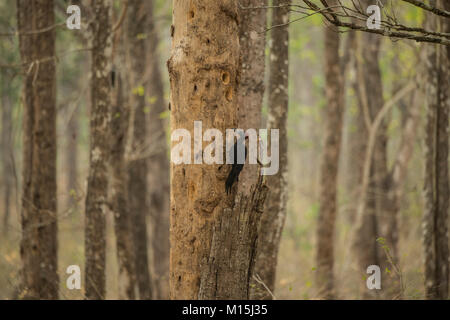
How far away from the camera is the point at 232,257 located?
3496 mm

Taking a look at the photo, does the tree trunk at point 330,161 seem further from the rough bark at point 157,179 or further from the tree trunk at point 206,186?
the tree trunk at point 206,186

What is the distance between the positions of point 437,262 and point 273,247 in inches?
90.3

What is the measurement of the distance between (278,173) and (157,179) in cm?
583

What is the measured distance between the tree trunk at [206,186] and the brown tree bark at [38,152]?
3.20 metres

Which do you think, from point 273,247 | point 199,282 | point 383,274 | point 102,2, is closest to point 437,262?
point 273,247

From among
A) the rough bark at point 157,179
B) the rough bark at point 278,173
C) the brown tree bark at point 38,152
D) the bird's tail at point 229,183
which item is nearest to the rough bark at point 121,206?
the brown tree bark at point 38,152

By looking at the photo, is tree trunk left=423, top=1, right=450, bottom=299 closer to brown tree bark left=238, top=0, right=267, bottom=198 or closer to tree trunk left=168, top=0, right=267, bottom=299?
brown tree bark left=238, top=0, right=267, bottom=198

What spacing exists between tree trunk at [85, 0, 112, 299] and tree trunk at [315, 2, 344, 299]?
13.4 ft

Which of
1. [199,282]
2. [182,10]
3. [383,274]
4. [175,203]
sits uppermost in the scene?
[182,10]

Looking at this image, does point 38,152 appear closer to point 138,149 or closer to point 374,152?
point 138,149

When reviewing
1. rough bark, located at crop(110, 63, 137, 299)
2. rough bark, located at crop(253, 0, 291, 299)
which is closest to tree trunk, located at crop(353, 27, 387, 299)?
rough bark, located at crop(253, 0, 291, 299)

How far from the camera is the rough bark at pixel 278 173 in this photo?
535cm
